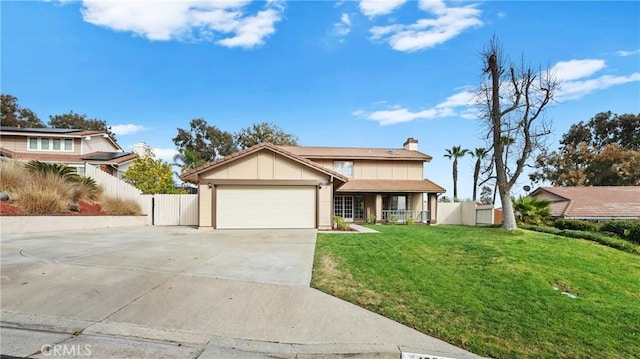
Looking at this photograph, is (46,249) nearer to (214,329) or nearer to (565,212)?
(214,329)

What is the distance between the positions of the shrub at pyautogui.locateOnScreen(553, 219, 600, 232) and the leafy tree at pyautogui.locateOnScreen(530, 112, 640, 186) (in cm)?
1849

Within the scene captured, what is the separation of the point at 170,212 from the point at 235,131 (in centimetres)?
2992

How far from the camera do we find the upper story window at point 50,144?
89.2 ft

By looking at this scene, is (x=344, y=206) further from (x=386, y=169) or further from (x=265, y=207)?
(x=265, y=207)

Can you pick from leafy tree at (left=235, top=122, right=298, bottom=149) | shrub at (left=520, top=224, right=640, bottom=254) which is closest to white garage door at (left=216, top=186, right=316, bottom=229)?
shrub at (left=520, top=224, right=640, bottom=254)

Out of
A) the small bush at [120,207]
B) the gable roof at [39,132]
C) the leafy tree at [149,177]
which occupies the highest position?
the gable roof at [39,132]

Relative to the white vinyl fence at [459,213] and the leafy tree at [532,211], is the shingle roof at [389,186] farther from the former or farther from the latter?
the leafy tree at [532,211]

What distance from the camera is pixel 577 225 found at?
742 inches

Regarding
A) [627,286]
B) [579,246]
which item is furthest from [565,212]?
[627,286]

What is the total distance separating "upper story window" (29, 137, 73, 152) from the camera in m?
27.2

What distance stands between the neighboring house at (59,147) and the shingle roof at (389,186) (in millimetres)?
18593

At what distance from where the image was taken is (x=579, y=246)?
12.3 metres

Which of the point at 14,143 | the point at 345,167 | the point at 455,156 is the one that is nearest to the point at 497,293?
the point at 345,167

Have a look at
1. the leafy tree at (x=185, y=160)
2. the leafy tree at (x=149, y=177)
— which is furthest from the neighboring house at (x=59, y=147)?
the leafy tree at (x=185, y=160)
